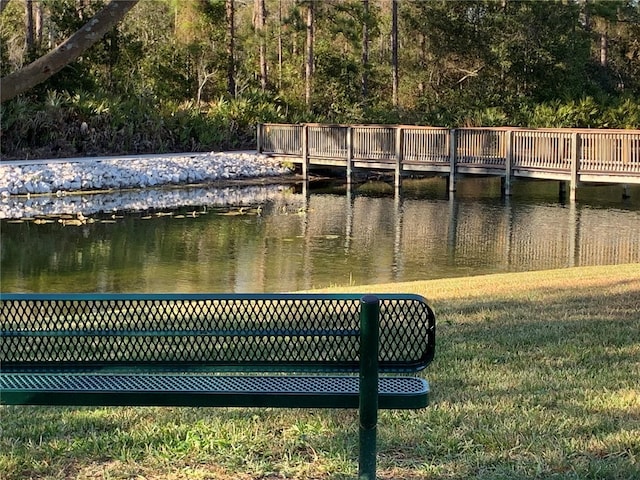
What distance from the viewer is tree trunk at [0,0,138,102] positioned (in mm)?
4438

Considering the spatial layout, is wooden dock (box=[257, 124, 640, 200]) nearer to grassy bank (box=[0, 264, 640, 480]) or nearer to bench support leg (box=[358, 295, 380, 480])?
grassy bank (box=[0, 264, 640, 480])

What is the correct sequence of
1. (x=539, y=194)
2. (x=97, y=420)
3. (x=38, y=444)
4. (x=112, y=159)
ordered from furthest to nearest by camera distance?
(x=112, y=159) → (x=539, y=194) → (x=97, y=420) → (x=38, y=444)

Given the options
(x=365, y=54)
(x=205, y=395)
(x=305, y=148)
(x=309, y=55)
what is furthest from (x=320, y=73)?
(x=205, y=395)

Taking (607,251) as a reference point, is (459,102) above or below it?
→ above

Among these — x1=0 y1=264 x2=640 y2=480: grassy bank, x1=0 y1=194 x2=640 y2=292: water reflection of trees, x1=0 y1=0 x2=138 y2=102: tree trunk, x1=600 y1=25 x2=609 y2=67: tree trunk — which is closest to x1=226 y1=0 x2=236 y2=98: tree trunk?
x1=0 y1=194 x2=640 y2=292: water reflection of trees

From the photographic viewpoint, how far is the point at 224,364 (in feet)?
11.2

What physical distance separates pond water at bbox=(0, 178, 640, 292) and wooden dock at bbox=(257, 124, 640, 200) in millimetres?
847

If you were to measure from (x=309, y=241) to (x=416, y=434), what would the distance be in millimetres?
12958

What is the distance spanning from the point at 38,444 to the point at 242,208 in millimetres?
18044

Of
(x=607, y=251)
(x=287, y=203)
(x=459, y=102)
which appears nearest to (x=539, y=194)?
(x=287, y=203)

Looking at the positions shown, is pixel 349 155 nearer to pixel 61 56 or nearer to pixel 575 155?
pixel 575 155

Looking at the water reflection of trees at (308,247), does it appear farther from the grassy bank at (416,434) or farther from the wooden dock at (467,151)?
the grassy bank at (416,434)

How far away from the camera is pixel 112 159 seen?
27.0 metres

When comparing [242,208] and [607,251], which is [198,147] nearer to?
[242,208]
